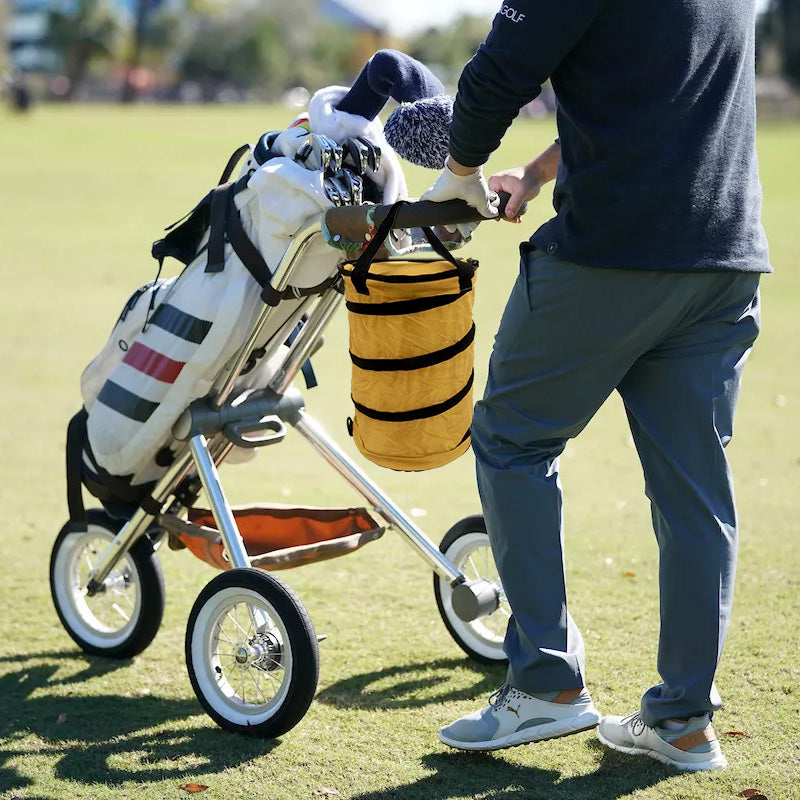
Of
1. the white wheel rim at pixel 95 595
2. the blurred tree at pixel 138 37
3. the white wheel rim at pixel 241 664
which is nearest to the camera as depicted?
the white wheel rim at pixel 241 664

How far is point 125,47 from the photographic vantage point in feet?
365

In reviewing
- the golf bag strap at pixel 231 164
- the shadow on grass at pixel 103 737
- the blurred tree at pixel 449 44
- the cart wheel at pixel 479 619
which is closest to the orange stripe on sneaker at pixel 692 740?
the cart wheel at pixel 479 619

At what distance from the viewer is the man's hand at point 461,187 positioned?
3008mm

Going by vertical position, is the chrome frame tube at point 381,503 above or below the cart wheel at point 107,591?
above

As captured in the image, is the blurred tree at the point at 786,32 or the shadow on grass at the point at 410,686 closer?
the shadow on grass at the point at 410,686

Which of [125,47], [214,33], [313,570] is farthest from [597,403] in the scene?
[214,33]

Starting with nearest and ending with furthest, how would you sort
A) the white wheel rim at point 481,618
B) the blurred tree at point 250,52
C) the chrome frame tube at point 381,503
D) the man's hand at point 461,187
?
the man's hand at point 461,187, the chrome frame tube at point 381,503, the white wheel rim at point 481,618, the blurred tree at point 250,52

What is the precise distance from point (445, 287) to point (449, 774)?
1.17m

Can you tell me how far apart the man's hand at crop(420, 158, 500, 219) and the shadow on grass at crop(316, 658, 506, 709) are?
1.47 meters

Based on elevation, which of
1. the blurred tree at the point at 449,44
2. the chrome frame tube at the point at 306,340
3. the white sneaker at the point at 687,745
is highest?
the blurred tree at the point at 449,44

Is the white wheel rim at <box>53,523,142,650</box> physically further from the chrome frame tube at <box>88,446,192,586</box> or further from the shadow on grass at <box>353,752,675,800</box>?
the shadow on grass at <box>353,752,675,800</box>

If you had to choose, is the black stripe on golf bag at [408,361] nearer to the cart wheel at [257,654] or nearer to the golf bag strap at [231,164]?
the cart wheel at [257,654]

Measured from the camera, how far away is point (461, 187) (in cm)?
303

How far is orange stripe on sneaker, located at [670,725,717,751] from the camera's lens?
3.22 m
